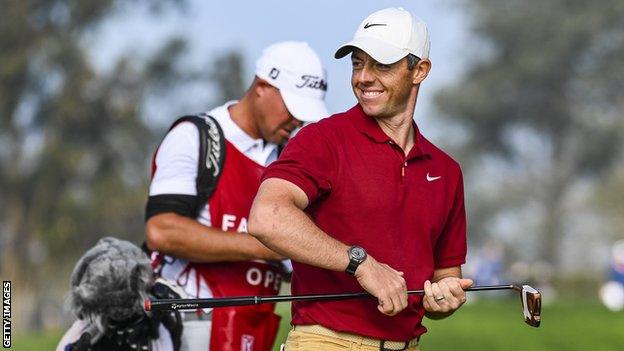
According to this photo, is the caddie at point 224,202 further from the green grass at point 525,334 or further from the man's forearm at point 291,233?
the green grass at point 525,334

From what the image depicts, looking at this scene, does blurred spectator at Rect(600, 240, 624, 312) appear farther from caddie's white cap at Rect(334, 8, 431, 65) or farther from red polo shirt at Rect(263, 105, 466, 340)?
caddie's white cap at Rect(334, 8, 431, 65)

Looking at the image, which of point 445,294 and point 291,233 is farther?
point 445,294

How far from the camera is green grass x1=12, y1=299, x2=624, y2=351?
21.3 metres

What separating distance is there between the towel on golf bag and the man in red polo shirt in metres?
1.32

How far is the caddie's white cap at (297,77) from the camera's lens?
7.84 m

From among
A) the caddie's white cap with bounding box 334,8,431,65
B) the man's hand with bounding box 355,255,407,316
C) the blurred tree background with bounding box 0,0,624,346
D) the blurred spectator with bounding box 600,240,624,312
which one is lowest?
the man's hand with bounding box 355,255,407,316

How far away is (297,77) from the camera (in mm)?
7938

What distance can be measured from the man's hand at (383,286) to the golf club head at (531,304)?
0.70 meters

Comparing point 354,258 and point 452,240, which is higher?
point 452,240

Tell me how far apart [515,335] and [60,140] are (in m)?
32.0

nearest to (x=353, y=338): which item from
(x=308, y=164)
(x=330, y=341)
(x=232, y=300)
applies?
(x=330, y=341)

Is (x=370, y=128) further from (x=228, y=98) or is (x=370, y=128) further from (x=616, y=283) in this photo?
(x=228, y=98)

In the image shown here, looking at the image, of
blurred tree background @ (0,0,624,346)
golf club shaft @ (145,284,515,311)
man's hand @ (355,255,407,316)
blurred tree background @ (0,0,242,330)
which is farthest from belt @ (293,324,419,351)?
blurred tree background @ (0,0,242,330)
